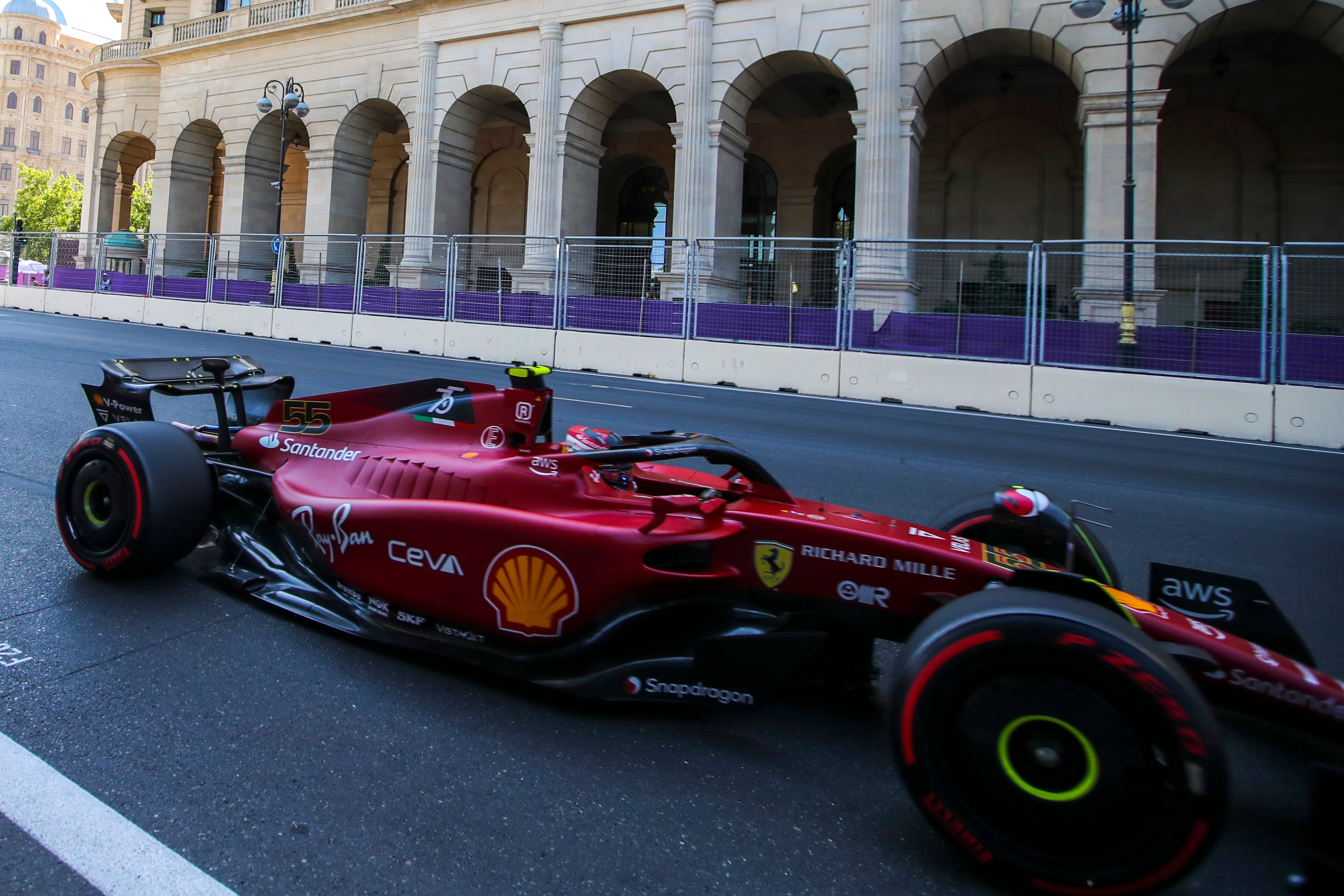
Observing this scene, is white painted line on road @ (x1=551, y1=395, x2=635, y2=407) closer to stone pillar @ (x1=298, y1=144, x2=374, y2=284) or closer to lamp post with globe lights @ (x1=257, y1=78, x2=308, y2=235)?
lamp post with globe lights @ (x1=257, y1=78, x2=308, y2=235)

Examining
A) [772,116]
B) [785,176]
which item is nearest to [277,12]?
[772,116]

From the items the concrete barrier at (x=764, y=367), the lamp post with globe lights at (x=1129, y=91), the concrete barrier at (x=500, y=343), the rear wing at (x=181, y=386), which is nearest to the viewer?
the rear wing at (x=181, y=386)

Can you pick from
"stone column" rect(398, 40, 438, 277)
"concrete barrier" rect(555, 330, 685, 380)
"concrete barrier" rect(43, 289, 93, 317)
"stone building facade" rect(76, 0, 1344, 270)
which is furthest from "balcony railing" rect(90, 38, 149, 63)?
"concrete barrier" rect(555, 330, 685, 380)

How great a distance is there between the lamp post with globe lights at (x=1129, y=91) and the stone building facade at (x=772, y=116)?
0.77 metres

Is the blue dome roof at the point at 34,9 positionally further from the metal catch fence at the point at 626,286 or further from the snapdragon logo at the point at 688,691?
the snapdragon logo at the point at 688,691

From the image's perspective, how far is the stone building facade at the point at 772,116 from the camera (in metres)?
17.7

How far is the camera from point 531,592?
2475 millimetres

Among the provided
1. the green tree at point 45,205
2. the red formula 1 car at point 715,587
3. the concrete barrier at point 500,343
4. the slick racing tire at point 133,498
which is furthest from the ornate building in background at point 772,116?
the green tree at point 45,205

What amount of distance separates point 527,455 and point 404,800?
46.2 inches

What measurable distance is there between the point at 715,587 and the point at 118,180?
148ft

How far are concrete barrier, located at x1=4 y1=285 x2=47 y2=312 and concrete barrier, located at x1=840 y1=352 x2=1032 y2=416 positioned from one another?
78.8 feet

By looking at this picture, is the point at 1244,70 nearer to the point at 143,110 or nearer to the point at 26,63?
the point at 143,110

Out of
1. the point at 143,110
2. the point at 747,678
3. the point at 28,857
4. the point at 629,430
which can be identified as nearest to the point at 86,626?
the point at 28,857

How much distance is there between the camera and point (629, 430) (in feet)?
25.2
